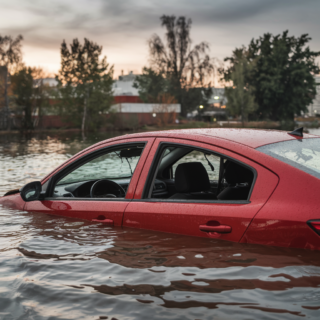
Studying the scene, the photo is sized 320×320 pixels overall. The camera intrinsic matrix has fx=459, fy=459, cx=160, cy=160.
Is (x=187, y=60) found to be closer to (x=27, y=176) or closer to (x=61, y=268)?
(x=27, y=176)

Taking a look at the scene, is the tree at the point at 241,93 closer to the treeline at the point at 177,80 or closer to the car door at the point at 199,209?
the treeline at the point at 177,80

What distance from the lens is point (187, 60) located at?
6931 centimetres

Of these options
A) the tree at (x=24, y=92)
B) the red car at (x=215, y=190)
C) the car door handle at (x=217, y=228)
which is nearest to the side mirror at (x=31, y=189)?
the red car at (x=215, y=190)

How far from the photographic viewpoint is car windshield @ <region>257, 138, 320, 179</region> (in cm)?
291

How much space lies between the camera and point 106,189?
461cm

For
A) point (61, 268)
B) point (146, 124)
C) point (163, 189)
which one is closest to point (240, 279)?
point (61, 268)

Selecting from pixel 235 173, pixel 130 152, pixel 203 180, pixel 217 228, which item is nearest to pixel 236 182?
pixel 235 173

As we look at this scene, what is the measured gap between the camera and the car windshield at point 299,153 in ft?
9.56

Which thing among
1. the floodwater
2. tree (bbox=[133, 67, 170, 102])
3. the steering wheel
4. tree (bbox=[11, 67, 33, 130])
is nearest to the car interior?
the steering wheel

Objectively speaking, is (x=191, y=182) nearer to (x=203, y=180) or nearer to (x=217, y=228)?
(x=203, y=180)

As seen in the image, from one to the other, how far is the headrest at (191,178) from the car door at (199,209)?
312 millimetres

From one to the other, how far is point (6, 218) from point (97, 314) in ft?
8.16

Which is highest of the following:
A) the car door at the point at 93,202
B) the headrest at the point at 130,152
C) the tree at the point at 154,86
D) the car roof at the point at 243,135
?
the tree at the point at 154,86

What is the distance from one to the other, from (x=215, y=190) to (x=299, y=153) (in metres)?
1.54
